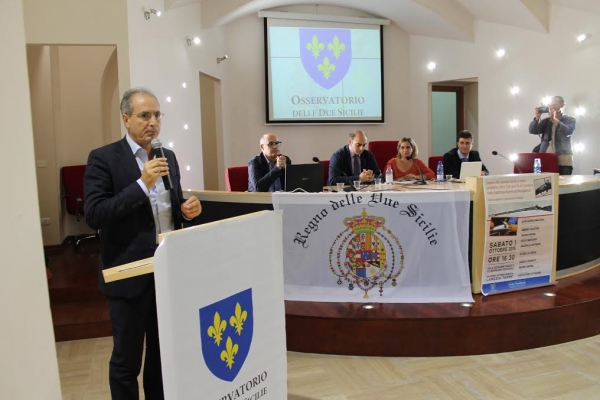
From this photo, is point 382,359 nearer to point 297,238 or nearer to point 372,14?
point 297,238

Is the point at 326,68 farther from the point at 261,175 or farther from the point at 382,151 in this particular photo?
the point at 261,175

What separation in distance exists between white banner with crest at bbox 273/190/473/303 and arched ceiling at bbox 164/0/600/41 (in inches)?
138

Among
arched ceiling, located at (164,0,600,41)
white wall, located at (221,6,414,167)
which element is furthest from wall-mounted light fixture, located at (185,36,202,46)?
white wall, located at (221,6,414,167)

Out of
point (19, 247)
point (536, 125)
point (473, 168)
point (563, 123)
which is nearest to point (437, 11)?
point (536, 125)

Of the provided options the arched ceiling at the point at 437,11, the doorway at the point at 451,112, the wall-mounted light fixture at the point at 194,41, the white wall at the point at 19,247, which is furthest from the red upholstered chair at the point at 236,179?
the doorway at the point at 451,112

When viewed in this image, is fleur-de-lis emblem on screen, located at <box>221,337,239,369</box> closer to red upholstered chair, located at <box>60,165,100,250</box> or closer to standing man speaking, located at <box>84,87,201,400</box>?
standing man speaking, located at <box>84,87,201,400</box>

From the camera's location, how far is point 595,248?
14.0ft

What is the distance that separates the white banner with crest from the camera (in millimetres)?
3369

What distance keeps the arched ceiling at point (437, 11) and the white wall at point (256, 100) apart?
0.25 m

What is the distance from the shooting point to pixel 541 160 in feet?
18.4

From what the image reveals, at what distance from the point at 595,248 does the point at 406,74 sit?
5323mm

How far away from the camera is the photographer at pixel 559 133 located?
6.38 metres

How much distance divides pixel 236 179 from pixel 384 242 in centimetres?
187

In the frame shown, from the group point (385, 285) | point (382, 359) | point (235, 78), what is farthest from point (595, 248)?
point (235, 78)
